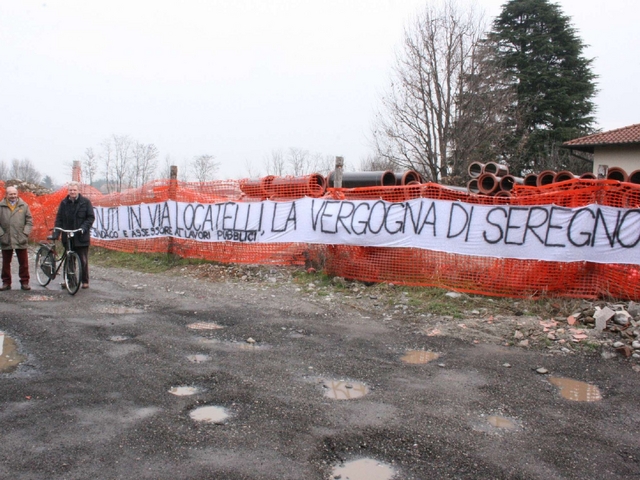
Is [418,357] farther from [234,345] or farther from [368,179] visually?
[368,179]

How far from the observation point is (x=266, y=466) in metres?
3.15

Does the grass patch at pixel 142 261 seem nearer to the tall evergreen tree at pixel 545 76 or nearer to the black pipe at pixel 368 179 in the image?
the black pipe at pixel 368 179

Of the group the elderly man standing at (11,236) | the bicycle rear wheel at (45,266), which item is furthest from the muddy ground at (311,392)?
the bicycle rear wheel at (45,266)

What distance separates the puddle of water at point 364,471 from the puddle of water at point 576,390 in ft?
7.27

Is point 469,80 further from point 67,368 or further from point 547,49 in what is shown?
point 67,368

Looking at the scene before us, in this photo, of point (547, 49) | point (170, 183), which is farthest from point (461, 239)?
point (547, 49)

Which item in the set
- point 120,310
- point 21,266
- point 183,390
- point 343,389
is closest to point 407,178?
point 120,310

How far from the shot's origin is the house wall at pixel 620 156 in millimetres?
27359

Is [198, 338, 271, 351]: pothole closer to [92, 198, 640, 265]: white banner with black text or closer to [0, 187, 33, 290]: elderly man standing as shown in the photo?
[92, 198, 640, 265]: white banner with black text

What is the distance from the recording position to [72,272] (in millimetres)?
8398

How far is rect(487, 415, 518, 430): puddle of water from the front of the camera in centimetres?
387

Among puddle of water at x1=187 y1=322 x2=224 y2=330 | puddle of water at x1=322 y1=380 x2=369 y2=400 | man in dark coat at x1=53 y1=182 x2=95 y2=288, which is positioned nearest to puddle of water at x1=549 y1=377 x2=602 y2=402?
puddle of water at x1=322 y1=380 x2=369 y2=400

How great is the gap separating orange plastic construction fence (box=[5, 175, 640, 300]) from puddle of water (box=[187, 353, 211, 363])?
171 inches

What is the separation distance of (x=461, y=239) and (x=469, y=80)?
19.4 m
